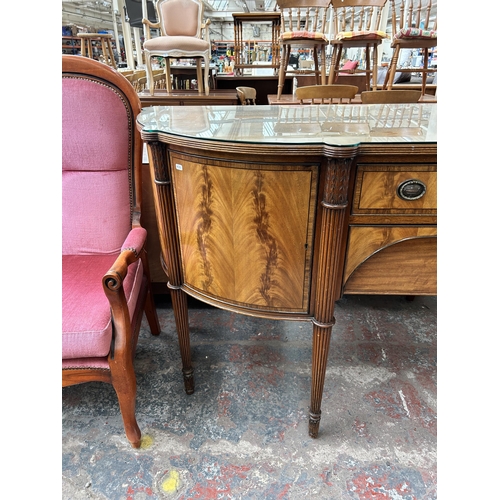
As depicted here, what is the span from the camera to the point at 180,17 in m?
3.70

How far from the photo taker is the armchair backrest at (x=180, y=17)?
364 centimetres

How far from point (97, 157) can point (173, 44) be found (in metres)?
2.70

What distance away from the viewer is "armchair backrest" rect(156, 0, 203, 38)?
3.64 meters

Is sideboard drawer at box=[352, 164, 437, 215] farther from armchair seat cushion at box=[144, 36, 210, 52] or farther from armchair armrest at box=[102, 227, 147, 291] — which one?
armchair seat cushion at box=[144, 36, 210, 52]

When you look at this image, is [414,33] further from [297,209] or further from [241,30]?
Answer: [241,30]

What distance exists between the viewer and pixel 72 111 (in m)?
1.18

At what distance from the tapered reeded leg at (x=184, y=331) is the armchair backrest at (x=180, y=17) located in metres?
3.66

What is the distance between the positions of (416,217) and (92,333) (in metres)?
0.91

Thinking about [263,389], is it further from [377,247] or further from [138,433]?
[377,247]

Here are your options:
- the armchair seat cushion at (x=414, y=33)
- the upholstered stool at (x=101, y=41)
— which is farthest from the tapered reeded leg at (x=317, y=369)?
the upholstered stool at (x=101, y=41)

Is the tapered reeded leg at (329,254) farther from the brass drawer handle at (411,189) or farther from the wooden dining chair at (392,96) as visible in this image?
the wooden dining chair at (392,96)

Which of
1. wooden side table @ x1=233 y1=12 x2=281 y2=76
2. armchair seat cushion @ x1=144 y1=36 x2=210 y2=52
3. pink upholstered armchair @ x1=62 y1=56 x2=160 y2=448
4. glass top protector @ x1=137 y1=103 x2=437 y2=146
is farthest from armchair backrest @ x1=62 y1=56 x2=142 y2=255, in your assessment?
wooden side table @ x1=233 y1=12 x2=281 y2=76

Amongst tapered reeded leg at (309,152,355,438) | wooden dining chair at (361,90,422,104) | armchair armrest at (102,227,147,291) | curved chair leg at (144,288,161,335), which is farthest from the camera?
wooden dining chair at (361,90,422,104)

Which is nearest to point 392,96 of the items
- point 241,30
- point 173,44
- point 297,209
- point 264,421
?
point 297,209
